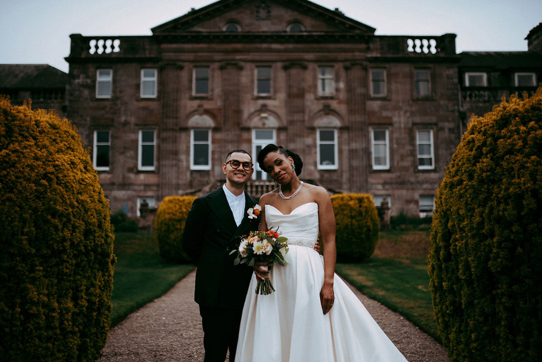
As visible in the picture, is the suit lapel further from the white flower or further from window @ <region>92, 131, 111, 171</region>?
window @ <region>92, 131, 111, 171</region>

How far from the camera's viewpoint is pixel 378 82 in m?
25.1

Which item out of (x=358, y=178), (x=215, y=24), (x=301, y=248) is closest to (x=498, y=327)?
(x=301, y=248)

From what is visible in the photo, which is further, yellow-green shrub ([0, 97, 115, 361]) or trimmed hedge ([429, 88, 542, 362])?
yellow-green shrub ([0, 97, 115, 361])

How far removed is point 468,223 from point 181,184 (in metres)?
21.6

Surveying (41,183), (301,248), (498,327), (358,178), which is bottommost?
(498,327)

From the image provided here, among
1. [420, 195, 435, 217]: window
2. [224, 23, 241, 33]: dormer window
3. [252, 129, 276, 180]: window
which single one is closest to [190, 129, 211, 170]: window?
[252, 129, 276, 180]: window

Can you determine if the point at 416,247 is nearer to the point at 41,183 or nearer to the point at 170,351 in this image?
the point at 170,351

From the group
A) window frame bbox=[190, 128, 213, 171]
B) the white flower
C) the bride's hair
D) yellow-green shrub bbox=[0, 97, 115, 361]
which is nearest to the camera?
yellow-green shrub bbox=[0, 97, 115, 361]

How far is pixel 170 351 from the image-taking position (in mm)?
5270

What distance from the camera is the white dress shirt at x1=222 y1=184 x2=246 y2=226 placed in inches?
155

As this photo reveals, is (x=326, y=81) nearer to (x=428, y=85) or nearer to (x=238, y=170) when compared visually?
(x=428, y=85)

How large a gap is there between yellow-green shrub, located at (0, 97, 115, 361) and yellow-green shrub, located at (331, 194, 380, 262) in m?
9.46

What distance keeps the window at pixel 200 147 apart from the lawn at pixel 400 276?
1208cm

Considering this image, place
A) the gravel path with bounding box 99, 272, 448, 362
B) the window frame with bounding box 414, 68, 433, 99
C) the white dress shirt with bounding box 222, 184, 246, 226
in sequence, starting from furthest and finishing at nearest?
the window frame with bounding box 414, 68, 433, 99 → the gravel path with bounding box 99, 272, 448, 362 → the white dress shirt with bounding box 222, 184, 246, 226
